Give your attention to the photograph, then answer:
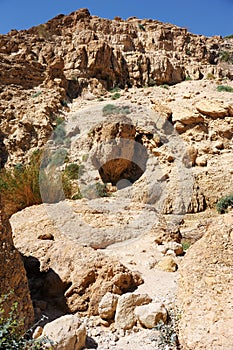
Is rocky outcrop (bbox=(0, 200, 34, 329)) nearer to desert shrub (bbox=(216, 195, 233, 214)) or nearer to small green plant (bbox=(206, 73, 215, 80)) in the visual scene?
desert shrub (bbox=(216, 195, 233, 214))

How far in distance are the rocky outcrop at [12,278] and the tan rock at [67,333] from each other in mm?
255

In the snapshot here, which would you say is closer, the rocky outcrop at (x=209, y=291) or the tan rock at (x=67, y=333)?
the rocky outcrop at (x=209, y=291)

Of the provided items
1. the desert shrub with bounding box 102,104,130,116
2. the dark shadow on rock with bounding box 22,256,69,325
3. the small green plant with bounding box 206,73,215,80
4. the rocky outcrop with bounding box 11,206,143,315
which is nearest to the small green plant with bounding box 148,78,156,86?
the small green plant with bounding box 206,73,215,80

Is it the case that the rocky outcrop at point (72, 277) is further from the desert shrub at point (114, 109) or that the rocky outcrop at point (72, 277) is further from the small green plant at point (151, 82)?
the small green plant at point (151, 82)

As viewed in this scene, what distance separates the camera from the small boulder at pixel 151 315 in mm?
2611

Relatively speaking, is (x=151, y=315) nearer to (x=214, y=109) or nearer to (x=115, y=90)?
(x=214, y=109)

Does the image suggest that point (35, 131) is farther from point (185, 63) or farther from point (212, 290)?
point (185, 63)

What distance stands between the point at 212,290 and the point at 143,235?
3.64 metres

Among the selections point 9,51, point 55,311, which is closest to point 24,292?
point 55,311

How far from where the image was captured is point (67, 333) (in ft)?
7.38

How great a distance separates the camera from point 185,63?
2922cm

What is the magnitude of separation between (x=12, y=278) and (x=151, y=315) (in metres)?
1.25

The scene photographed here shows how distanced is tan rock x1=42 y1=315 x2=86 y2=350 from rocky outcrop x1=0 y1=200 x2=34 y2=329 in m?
0.25

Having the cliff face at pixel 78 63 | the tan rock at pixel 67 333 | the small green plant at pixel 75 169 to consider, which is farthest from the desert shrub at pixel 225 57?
the tan rock at pixel 67 333
